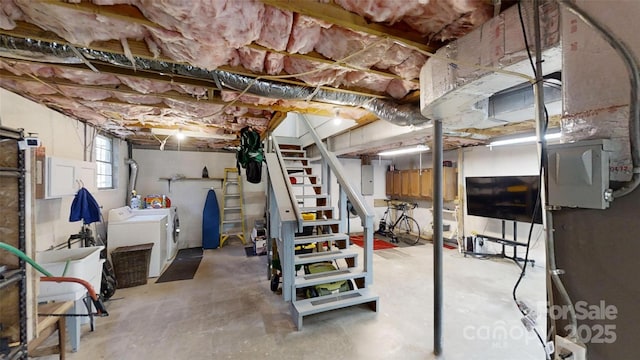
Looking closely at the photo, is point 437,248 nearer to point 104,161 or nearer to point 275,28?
point 275,28

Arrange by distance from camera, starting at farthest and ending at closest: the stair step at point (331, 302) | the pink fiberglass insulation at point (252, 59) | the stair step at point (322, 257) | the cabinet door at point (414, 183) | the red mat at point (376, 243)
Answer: the cabinet door at point (414, 183)
the red mat at point (376, 243)
the stair step at point (322, 257)
the stair step at point (331, 302)
the pink fiberglass insulation at point (252, 59)

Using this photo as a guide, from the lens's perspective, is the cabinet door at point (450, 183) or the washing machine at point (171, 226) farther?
the cabinet door at point (450, 183)

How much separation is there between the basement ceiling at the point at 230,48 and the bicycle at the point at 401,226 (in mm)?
4873

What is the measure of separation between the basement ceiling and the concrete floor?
7.19ft

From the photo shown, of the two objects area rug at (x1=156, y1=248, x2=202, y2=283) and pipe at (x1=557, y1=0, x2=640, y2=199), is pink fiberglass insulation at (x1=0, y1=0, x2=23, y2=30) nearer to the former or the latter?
pipe at (x1=557, y1=0, x2=640, y2=199)

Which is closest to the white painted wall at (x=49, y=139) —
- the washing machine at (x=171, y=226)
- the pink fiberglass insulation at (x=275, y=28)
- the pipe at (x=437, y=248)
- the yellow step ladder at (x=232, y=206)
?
the washing machine at (x=171, y=226)

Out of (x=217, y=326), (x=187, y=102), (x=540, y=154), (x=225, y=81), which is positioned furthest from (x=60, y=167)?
(x=540, y=154)

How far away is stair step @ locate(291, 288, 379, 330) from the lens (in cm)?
253

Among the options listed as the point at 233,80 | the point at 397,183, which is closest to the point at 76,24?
the point at 233,80

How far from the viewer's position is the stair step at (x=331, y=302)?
253 centimetres

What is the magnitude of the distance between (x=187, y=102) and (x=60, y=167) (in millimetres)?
1586

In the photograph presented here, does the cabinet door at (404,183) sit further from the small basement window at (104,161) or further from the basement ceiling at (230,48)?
the small basement window at (104,161)

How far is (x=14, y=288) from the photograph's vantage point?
4.56 ft

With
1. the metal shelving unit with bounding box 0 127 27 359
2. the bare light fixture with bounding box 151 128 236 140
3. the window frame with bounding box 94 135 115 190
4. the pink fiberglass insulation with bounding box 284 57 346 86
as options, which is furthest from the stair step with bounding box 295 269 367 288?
the window frame with bounding box 94 135 115 190
